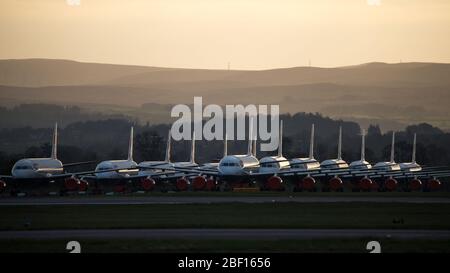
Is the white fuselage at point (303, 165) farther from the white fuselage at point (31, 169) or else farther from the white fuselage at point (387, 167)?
the white fuselage at point (31, 169)

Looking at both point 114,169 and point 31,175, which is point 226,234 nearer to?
point 31,175

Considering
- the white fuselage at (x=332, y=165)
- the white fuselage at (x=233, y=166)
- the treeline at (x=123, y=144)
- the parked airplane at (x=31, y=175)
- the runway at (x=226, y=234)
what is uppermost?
the treeline at (x=123, y=144)

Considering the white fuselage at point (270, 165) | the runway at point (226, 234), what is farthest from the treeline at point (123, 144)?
the runway at point (226, 234)

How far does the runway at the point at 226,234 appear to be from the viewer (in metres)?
45.0

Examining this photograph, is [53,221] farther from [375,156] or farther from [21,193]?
[375,156]

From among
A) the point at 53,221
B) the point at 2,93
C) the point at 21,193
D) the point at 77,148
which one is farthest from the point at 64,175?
the point at 2,93

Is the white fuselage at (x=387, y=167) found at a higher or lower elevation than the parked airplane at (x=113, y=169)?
higher

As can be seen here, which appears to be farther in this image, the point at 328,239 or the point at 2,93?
the point at 2,93

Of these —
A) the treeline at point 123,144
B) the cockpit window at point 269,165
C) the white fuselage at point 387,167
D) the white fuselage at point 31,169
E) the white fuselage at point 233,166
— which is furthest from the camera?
the treeline at point 123,144

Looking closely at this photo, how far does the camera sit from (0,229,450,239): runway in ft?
148

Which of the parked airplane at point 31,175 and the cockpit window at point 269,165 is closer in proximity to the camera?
the parked airplane at point 31,175
